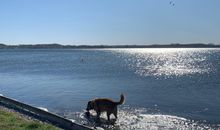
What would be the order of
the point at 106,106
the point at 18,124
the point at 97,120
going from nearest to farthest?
the point at 18,124, the point at 106,106, the point at 97,120

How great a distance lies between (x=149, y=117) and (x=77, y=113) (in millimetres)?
4642

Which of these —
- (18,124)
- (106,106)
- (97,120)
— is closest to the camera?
(18,124)

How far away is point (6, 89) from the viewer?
42.5 metres

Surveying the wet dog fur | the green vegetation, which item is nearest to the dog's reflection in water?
the wet dog fur

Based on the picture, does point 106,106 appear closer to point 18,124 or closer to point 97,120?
point 97,120

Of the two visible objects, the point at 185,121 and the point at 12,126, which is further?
the point at 185,121

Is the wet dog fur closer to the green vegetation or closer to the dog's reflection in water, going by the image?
the dog's reflection in water

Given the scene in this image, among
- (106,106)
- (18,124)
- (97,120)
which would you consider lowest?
(97,120)

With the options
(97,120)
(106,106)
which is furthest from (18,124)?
(97,120)

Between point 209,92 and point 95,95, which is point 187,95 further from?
point 95,95

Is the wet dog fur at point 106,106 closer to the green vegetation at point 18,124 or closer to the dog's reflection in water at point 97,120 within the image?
the dog's reflection in water at point 97,120

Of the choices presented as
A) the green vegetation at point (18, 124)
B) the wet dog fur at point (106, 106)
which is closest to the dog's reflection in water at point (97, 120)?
the wet dog fur at point (106, 106)

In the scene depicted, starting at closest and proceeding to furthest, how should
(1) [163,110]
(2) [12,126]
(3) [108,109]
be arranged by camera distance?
(2) [12,126], (3) [108,109], (1) [163,110]

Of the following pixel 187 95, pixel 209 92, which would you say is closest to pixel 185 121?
pixel 187 95
